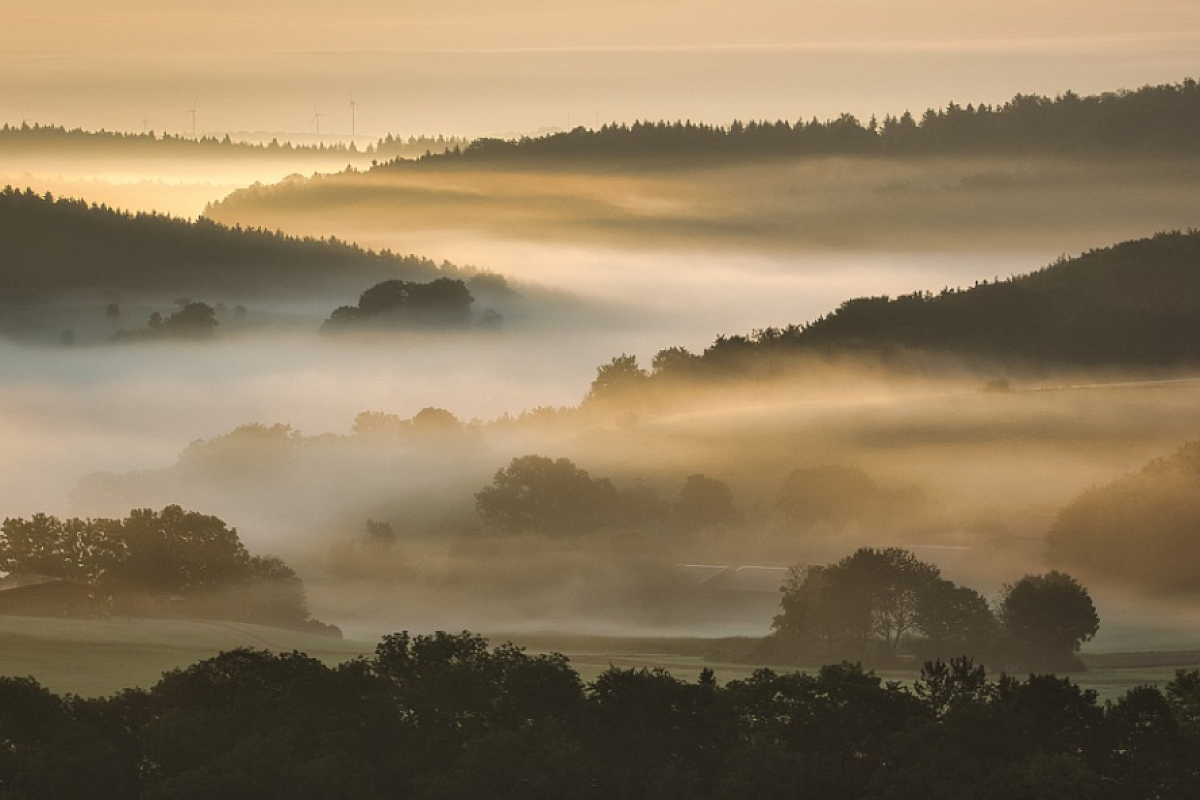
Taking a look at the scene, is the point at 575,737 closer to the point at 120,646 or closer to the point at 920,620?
the point at 120,646

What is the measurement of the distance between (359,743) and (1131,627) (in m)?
92.1

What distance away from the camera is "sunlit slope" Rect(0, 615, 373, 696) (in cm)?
12744

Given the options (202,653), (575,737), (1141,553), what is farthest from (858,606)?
(575,737)

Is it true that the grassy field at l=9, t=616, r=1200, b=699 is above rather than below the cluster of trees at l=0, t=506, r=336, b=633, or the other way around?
below

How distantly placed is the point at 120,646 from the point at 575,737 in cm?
6369

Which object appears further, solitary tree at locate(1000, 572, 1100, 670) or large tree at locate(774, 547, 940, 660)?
large tree at locate(774, 547, 940, 660)

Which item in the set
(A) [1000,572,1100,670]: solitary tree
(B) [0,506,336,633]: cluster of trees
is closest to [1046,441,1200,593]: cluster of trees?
(A) [1000,572,1100,670]: solitary tree

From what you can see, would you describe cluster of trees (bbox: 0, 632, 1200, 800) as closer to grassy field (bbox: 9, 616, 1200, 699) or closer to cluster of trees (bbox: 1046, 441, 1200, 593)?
grassy field (bbox: 9, 616, 1200, 699)

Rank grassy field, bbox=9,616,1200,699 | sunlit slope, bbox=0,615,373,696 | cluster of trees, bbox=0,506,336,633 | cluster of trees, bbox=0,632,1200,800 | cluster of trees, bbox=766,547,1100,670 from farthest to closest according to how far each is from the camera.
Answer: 1. cluster of trees, bbox=0,506,336,633
2. cluster of trees, bbox=766,547,1100,670
3. grassy field, bbox=9,616,1200,699
4. sunlit slope, bbox=0,615,373,696
5. cluster of trees, bbox=0,632,1200,800

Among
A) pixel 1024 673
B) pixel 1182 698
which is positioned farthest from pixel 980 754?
pixel 1024 673

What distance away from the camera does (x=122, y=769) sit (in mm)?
80188

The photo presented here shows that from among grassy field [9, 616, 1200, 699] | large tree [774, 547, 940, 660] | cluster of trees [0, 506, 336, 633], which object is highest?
cluster of trees [0, 506, 336, 633]

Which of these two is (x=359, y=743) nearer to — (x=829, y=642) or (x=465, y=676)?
(x=465, y=676)

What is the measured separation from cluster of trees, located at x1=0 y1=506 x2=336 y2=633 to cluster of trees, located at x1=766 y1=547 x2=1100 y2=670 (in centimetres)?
4294
